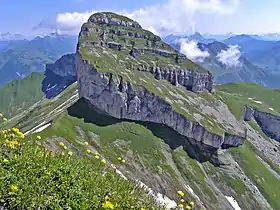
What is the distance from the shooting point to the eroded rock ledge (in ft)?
635

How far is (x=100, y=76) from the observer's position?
194125mm

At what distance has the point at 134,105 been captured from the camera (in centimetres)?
19500

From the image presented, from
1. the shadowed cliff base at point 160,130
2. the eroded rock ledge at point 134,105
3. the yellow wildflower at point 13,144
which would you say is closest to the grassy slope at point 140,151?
the shadowed cliff base at point 160,130

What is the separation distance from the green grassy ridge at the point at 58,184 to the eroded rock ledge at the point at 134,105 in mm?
178842

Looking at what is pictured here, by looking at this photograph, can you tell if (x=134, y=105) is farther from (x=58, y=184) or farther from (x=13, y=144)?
(x=58, y=184)

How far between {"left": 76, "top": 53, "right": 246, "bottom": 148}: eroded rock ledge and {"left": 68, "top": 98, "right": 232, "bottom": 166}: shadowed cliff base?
2.24m

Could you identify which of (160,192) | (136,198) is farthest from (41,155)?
(160,192)

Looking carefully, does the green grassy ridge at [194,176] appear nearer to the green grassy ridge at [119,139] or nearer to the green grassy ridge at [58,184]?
the green grassy ridge at [119,139]

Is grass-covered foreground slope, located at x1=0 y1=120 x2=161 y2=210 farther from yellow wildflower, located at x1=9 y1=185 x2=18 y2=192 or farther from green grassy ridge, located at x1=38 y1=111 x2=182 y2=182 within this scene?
green grassy ridge, located at x1=38 y1=111 x2=182 y2=182

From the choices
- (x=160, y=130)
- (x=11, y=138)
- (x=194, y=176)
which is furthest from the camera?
(x=160, y=130)

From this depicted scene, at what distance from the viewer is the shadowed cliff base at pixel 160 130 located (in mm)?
188375

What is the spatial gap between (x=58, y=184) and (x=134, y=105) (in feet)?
600

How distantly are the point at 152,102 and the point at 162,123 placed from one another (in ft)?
39.7

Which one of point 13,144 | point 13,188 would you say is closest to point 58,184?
point 13,188
